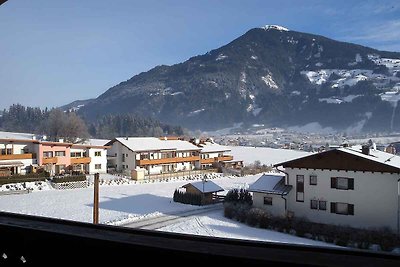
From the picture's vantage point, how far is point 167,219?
44.4ft

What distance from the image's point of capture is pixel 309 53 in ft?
255

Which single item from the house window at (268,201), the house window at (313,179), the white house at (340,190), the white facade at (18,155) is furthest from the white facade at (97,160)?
the house window at (313,179)

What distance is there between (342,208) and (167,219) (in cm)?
637

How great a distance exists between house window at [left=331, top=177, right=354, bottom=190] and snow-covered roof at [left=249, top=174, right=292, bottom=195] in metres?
1.77

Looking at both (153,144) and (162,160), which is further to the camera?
(153,144)


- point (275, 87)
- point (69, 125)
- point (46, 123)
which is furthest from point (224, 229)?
point (275, 87)

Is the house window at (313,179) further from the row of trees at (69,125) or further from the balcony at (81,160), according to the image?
the row of trees at (69,125)

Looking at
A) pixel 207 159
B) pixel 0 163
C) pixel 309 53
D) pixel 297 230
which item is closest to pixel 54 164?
pixel 0 163

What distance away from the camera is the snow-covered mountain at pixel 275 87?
174ft

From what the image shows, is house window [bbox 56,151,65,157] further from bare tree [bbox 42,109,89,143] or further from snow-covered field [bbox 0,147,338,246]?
bare tree [bbox 42,109,89,143]

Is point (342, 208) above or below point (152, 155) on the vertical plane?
below

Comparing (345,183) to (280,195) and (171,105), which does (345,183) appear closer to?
(280,195)

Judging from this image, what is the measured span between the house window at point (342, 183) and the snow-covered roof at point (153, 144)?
17190 millimetres

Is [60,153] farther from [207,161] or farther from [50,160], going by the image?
[207,161]
